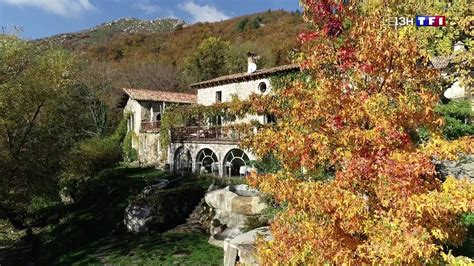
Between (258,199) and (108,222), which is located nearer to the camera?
(258,199)

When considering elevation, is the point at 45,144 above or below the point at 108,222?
above

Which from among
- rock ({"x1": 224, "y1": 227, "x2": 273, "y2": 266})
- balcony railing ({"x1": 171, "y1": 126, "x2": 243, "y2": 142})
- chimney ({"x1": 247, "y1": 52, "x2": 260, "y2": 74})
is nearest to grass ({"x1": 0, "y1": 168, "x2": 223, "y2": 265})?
rock ({"x1": 224, "y1": 227, "x2": 273, "y2": 266})

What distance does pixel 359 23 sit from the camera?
283 inches

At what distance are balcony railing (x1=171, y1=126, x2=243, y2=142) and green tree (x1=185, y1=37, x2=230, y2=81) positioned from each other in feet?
100

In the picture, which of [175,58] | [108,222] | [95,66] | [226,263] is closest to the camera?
[226,263]

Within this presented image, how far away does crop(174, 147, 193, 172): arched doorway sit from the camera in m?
31.6

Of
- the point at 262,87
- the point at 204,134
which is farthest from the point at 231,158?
the point at 262,87

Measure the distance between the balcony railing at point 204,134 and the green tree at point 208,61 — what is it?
100 feet

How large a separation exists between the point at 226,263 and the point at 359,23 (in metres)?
10.1

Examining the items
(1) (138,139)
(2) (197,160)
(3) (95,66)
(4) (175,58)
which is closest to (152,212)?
(2) (197,160)

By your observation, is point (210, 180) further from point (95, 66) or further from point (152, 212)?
A: point (95, 66)

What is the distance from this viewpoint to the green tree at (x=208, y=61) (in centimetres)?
6197

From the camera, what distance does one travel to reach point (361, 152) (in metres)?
6.93

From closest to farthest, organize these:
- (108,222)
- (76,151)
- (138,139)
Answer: (108,222), (76,151), (138,139)
